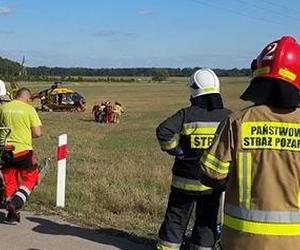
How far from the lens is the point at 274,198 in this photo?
11.4 ft

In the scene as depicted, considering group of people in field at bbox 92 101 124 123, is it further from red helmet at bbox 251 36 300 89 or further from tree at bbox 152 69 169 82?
tree at bbox 152 69 169 82

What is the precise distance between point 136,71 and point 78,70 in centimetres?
1902

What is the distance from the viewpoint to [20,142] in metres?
9.02

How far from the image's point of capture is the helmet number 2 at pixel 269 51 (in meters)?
3.47

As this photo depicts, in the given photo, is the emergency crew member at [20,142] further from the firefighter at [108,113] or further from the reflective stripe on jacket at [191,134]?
the firefighter at [108,113]

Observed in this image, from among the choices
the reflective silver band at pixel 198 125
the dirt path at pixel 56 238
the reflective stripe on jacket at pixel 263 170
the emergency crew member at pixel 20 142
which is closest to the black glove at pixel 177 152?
the reflective silver band at pixel 198 125

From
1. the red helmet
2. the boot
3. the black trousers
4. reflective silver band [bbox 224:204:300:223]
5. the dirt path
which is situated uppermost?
the red helmet

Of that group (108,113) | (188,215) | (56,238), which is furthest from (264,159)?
(108,113)

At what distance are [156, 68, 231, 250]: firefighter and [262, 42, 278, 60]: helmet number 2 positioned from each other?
2.38 metres

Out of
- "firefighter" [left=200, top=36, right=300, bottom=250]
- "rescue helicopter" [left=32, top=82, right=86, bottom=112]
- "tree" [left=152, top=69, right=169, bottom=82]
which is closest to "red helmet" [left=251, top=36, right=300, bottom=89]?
"firefighter" [left=200, top=36, right=300, bottom=250]

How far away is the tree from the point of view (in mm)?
156000

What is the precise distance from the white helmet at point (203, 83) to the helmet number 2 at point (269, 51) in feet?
7.80

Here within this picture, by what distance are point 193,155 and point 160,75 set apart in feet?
512

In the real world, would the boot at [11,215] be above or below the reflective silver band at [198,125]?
below
